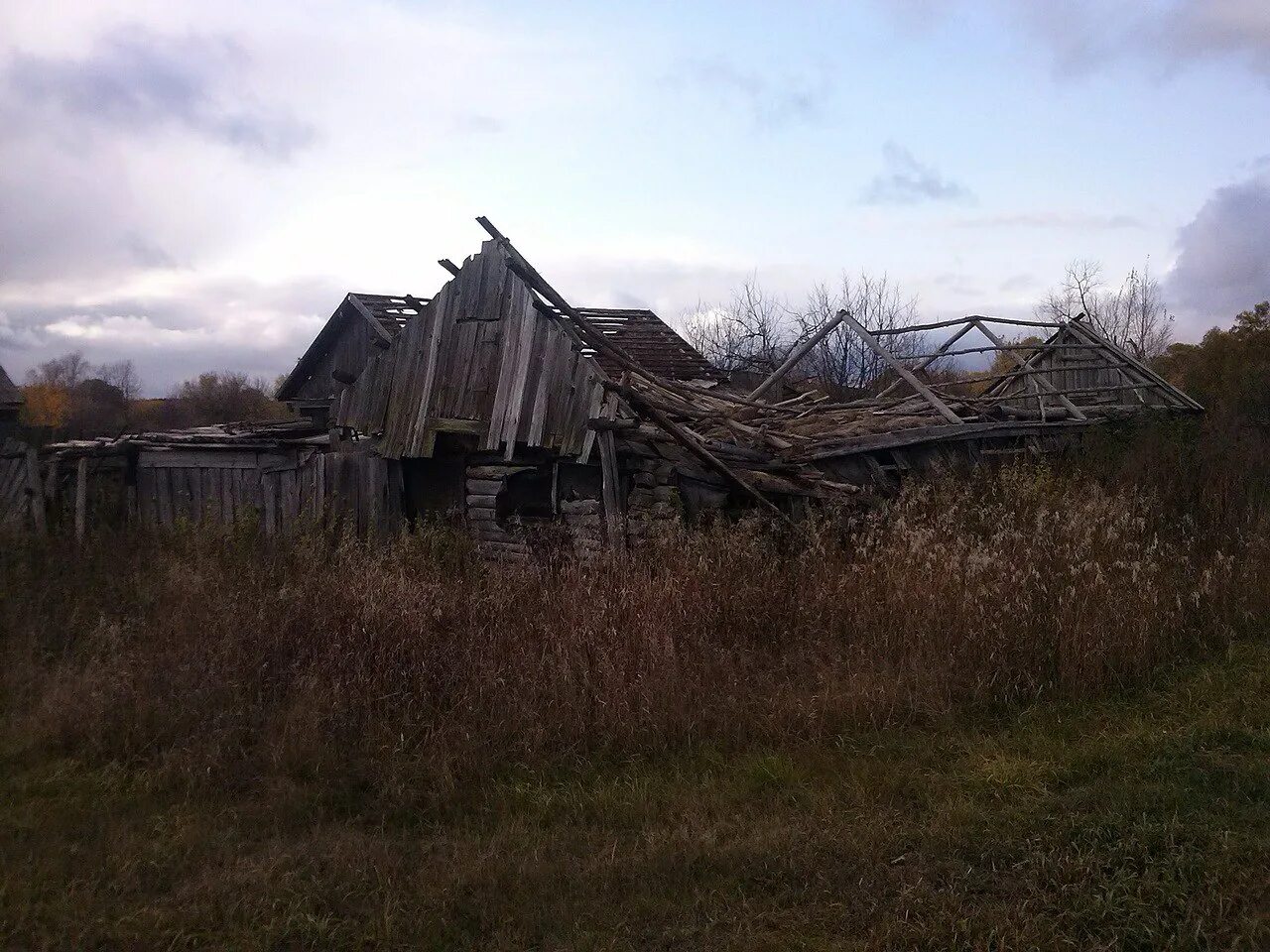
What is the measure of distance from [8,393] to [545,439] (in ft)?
55.5

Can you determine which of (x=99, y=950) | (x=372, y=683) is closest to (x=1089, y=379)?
(x=372, y=683)

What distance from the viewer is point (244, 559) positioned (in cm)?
936

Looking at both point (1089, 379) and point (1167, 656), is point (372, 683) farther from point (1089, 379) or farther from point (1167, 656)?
point (1089, 379)

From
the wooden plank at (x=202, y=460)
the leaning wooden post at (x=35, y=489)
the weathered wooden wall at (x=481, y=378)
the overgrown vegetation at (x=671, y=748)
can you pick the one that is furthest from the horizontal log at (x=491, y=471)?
the leaning wooden post at (x=35, y=489)

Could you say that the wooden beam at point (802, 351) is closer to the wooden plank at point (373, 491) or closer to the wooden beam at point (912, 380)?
the wooden beam at point (912, 380)

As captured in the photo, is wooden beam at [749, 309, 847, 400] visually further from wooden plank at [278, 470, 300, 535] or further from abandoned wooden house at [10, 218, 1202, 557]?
wooden plank at [278, 470, 300, 535]

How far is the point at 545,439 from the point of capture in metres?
9.97

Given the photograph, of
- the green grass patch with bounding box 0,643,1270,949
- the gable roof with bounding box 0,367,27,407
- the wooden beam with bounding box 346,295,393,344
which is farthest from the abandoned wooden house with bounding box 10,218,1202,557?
the gable roof with bounding box 0,367,27,407

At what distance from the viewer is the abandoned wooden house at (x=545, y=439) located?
372 inches

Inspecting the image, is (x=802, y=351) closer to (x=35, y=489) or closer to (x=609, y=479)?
(x=609, y=479)

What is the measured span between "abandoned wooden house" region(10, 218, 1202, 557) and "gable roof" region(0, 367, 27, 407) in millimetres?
7724

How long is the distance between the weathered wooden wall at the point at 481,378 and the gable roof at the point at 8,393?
12.5 m

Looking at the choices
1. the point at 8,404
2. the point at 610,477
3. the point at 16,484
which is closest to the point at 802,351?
the point at 610,477

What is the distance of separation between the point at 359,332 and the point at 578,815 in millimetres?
20822
